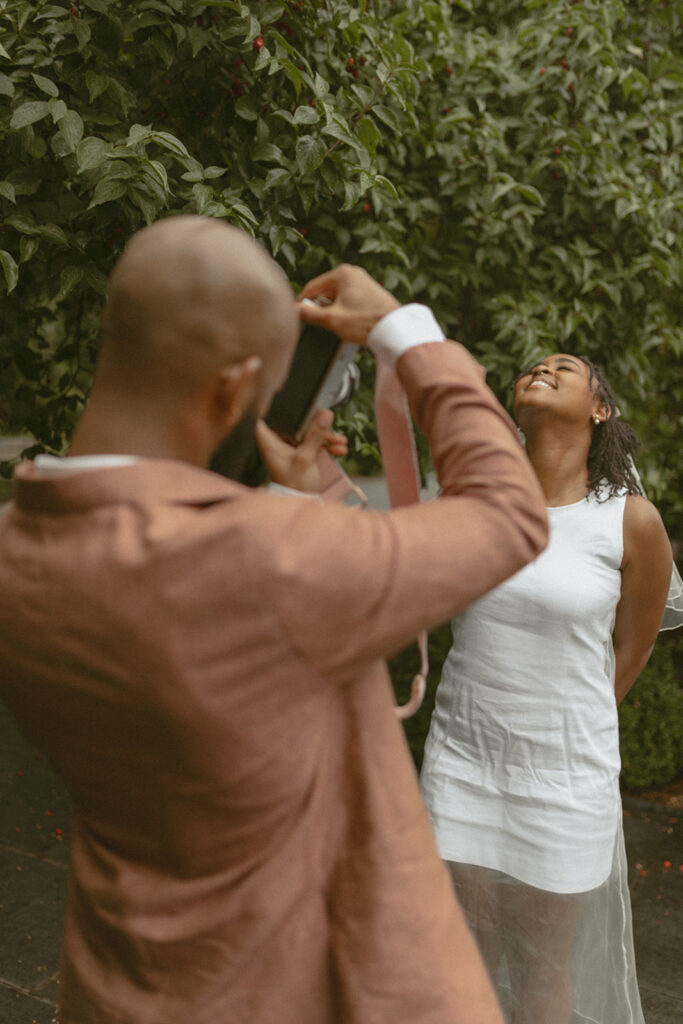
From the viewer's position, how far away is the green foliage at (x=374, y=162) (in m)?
2.40

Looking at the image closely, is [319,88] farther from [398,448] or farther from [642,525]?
[398,448]

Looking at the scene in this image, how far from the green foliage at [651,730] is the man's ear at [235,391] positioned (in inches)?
186

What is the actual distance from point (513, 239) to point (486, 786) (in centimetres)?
240

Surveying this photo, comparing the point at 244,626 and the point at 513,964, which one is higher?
the point at 244,626

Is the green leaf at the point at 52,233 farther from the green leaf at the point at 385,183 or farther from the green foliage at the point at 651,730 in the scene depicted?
the green foliage at the point at 651,730

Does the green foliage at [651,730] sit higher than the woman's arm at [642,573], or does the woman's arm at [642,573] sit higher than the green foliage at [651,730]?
the woman's arm at [642,573]

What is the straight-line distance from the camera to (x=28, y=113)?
2.18 meters

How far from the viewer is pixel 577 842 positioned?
2.25m

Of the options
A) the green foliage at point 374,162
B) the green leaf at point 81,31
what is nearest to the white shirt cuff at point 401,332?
the green foliage at point 374,162

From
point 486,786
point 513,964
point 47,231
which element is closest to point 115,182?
point 47,231

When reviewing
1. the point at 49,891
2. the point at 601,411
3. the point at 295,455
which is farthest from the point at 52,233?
the point at 49,891

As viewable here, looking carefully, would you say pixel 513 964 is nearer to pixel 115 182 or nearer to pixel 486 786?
pixel 486 786

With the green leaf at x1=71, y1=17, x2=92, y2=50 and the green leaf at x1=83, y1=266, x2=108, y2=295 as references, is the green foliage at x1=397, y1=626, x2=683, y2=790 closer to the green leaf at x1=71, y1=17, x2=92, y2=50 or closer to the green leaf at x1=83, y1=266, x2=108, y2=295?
the green leaf at x1=83, y1=266, x2=108, y2=295
